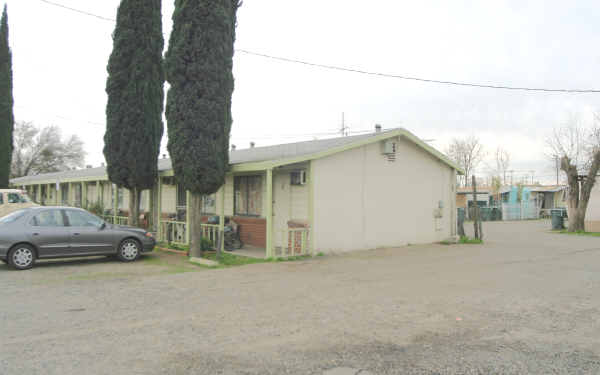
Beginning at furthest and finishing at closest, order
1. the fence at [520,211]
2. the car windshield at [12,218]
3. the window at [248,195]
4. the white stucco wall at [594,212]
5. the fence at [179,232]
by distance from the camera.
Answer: the fence at [520,211] → the white stucco wall at [594,212] → the window at [248,195] → the fence at [179,232] → the car windshield at [12,218]

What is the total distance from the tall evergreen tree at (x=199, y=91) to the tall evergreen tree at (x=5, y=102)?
1901cm

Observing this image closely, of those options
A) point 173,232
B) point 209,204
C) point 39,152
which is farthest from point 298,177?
point 39,152

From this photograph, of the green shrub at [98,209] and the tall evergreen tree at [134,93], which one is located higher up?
the tall evergreen tree at [134,93]

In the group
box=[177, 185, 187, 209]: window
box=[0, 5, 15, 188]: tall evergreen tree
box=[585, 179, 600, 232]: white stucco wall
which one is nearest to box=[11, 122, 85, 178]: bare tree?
box=[0, 5, 15, 188]: tall evergreen tree

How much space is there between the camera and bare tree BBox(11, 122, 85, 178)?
167 feet

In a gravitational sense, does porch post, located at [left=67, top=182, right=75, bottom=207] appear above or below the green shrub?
above

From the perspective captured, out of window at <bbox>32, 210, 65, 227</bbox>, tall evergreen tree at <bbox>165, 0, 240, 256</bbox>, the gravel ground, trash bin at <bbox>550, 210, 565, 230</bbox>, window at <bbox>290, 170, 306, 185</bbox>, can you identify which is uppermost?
tall evergreen tree at <bbox>165, 0, 240, 256</bbox>

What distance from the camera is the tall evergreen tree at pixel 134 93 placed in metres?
15.1

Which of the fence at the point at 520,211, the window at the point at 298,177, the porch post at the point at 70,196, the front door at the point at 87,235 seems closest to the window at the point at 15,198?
the porch post at the point at 70,196

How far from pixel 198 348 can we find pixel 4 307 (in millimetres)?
3813

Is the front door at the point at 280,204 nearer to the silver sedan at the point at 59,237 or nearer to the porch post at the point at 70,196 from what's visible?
the silver sedan at the point at 59,237

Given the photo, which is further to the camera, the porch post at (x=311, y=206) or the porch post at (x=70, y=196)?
the porch post at (x=70, y=196)

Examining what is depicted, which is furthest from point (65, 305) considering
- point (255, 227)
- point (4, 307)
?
point (255, 227)

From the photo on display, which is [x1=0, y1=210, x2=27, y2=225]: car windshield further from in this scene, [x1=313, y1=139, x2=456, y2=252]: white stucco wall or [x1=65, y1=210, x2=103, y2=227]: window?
[x1=313, y1=139, x2=456, y2=252]: white stucco wall
